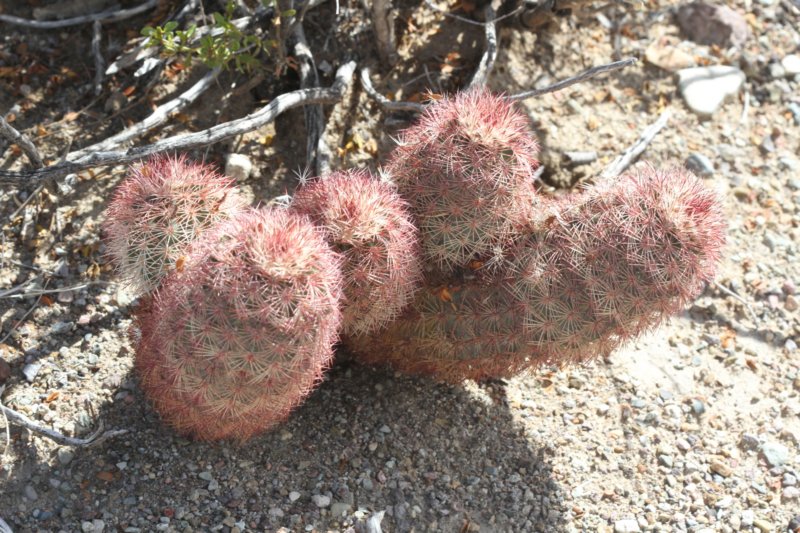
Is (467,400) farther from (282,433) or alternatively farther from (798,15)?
(798,15)

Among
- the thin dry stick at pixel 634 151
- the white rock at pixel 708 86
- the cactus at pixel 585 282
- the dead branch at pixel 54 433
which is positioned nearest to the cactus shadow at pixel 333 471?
the dead branch at pixel 54 433

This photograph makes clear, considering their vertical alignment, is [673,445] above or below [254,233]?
below

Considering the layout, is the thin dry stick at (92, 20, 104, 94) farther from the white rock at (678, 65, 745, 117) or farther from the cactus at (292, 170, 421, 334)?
the white rock at (678, 65, 745, 117)

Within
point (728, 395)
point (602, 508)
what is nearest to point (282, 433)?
point (602, 508)

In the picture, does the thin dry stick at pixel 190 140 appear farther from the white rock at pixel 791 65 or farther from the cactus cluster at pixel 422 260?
the white rock at pixel 791 65

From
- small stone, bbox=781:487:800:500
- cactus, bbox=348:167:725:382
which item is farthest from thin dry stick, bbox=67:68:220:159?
small stone, bbox=781:487:800:500

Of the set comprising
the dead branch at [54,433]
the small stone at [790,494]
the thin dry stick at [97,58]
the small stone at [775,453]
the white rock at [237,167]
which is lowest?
the small stone at [790,494]
